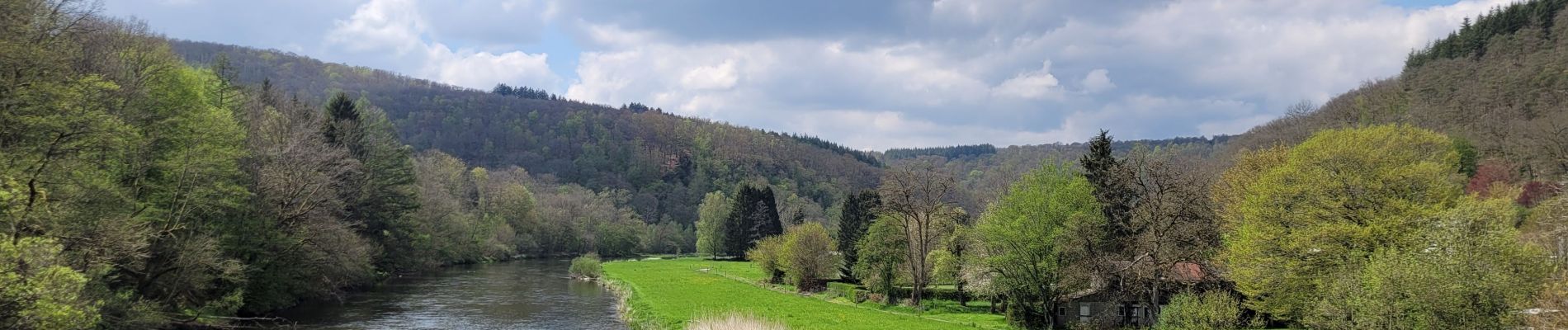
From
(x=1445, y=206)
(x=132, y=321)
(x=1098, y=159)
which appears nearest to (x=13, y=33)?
(x=132, y=321)

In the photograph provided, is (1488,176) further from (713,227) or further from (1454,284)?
(713,227)

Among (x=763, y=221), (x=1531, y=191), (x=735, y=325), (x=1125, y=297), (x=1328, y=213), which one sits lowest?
(x=735, y=325)

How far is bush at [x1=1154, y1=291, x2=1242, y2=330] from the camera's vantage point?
104ft

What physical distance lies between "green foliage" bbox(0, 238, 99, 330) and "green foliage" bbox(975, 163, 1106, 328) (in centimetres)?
3428

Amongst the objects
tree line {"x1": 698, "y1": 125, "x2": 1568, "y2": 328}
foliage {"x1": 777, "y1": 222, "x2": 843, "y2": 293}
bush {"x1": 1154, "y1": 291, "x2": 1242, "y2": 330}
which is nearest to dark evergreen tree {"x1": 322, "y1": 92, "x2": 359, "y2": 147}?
foliage {"x1": 777, "y1": 222, "x2": 843, "y2": 293}

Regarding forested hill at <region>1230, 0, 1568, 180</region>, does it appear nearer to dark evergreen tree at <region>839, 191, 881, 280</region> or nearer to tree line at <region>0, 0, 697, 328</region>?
dark evergreen tree at <region>839, 191, 881, 280</region>

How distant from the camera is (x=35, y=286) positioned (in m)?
17.1

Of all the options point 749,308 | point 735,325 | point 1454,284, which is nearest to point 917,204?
point 749,308

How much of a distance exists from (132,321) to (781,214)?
119 meters

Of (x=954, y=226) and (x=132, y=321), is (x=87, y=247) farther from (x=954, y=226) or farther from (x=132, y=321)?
(x=954, y=226)

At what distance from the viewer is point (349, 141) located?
188 feet

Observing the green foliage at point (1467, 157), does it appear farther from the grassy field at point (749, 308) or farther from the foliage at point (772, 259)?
the foliage at point (772, 259)

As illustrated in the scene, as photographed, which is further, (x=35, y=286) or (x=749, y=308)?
(x=749, y=308)

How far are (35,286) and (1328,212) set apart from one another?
133 feet
